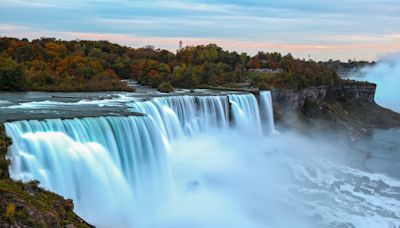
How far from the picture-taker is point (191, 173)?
86.6 feet

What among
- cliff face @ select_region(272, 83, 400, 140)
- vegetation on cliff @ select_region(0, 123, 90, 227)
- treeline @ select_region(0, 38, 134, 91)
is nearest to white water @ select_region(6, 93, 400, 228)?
vegetation on cliff @ select_region(0, 123, 90, 227)

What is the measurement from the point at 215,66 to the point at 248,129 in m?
19.0

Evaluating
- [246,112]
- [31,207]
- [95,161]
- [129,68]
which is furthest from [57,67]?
[31,207]

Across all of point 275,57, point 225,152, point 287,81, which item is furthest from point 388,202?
point 275,57

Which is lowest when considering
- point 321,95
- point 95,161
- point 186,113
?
point 321,95

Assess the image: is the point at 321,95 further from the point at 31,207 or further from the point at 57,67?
the point at 31,207

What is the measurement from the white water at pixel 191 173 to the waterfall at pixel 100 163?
0.13 ft

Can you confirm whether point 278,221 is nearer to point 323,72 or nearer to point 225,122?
point 225,122

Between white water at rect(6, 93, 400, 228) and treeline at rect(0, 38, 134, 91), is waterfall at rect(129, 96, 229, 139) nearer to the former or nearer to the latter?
white water at rect(6, 93, 400, 228)

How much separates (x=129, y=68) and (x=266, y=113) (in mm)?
18239

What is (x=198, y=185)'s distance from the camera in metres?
25.2

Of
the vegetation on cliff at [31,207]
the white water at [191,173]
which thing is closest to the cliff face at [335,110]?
the white water at [191,173]

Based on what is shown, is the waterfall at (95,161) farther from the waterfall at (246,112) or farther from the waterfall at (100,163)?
the waterfall at (246,112)

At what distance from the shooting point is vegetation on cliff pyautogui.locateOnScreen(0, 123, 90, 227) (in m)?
11.0
